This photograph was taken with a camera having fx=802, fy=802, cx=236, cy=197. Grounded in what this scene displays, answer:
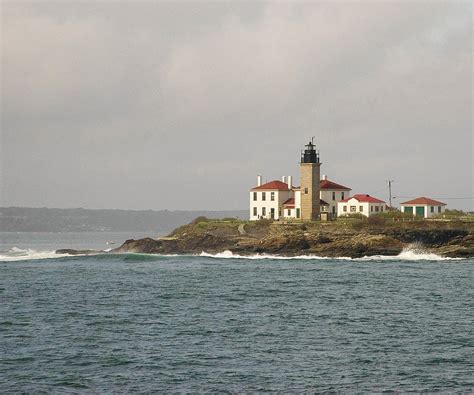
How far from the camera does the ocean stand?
23.4m

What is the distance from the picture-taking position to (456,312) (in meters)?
35.8

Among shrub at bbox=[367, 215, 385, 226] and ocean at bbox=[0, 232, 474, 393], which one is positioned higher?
shrub at bbox=[367, 215, 385, 226]

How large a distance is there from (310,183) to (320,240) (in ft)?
38.2

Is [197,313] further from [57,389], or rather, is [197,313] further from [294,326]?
[57,389]

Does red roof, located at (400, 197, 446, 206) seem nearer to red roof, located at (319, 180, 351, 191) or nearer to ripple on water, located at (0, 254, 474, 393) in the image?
red roof, located at (319, 180, 351, 191)

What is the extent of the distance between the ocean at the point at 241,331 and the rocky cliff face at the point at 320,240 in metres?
11.8

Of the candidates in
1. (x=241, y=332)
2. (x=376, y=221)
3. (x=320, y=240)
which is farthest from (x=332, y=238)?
(x=241, y=332)

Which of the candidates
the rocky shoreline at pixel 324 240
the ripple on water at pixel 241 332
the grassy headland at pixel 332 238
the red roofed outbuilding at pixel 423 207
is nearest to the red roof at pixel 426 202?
the red roofed outbuilding at pixel 423 207

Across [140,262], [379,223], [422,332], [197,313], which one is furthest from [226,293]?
[379,223]

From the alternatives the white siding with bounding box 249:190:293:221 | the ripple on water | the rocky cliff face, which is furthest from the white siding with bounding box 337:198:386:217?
the ripple on water

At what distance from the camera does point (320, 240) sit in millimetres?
70438

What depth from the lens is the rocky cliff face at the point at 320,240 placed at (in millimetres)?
67938

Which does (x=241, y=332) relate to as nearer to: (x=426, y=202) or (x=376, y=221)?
(x=376, y=221)

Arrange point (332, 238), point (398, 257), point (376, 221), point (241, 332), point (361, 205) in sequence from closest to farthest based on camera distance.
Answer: point (241, 332), point (398, 257), point (332, 238), point (376, 221), point (361, 205)
